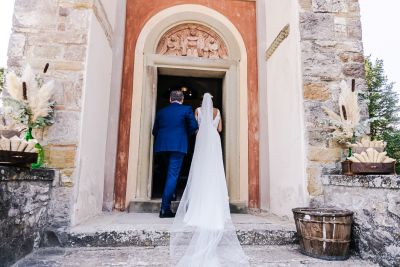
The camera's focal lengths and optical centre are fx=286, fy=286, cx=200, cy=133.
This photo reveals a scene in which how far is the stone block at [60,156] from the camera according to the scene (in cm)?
273

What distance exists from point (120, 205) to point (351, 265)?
278 centimetres

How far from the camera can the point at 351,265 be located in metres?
2.27

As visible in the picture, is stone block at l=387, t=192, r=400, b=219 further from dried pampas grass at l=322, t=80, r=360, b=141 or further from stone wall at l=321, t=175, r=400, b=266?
dried pampas grass at l=322, t=80, r=360, b=141

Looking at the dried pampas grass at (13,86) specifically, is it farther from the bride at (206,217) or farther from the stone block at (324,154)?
the stone block at (324,154)

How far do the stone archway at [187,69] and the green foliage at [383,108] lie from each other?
669 centimetres

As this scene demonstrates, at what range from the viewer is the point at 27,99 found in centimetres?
261

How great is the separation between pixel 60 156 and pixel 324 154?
8.78 feet

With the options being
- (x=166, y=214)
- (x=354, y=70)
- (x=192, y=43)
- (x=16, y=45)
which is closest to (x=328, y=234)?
(x=166, y=214)

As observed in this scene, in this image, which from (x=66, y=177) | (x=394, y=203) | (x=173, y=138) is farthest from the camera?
(x=173, y=138)

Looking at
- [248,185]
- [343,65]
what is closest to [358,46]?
[343,65]

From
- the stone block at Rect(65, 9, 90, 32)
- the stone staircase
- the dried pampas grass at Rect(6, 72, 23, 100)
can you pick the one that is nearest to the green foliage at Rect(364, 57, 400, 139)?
the stone staircase

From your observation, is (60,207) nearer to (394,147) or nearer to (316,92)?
(316,92)

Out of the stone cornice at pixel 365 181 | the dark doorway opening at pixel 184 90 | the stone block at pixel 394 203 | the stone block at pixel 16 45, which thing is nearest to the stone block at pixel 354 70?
the stone cornice at pixel 365 181

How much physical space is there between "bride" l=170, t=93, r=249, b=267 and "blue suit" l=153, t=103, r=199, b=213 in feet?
0.62
